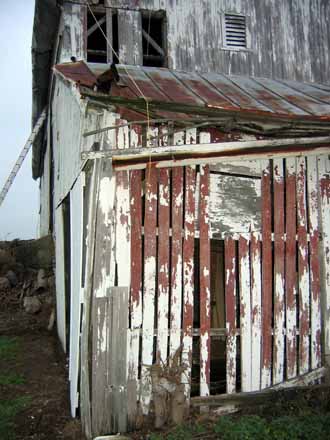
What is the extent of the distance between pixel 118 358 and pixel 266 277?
2.14m

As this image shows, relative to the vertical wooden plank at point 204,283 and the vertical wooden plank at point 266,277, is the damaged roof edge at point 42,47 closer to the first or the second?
the vertical wooden plank at point 204,283

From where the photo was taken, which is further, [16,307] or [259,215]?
[16,307]

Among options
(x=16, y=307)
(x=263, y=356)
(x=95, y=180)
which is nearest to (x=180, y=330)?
(x=263, y=356)

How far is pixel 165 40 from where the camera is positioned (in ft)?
28.7

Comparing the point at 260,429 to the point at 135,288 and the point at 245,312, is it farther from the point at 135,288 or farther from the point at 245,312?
the point at 135,288

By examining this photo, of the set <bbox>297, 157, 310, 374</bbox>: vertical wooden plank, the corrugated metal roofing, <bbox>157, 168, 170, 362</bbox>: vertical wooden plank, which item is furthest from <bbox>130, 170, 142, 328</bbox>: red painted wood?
<bbox>297, 157, 310, 374</bbox>: vertical wooden plank

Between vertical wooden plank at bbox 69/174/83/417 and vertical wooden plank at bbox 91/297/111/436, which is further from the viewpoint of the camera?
vertical wooden plank at bbox 69/174/83/417

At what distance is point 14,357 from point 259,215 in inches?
214

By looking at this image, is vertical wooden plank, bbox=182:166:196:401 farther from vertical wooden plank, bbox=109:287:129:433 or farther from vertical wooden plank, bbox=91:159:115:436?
vertical wooden plank, bbox=91:159:115:436

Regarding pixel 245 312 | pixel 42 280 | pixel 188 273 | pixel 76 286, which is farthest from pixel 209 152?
pixel 42 280

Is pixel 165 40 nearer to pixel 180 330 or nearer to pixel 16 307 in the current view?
pixel 180 330

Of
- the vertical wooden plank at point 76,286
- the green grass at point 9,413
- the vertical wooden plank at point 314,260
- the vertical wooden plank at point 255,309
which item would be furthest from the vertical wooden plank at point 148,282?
the vertical wooden plank at point 314,260

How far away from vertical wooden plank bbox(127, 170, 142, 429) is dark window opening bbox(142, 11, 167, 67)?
4.37 m

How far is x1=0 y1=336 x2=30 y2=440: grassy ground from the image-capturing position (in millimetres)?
5213
